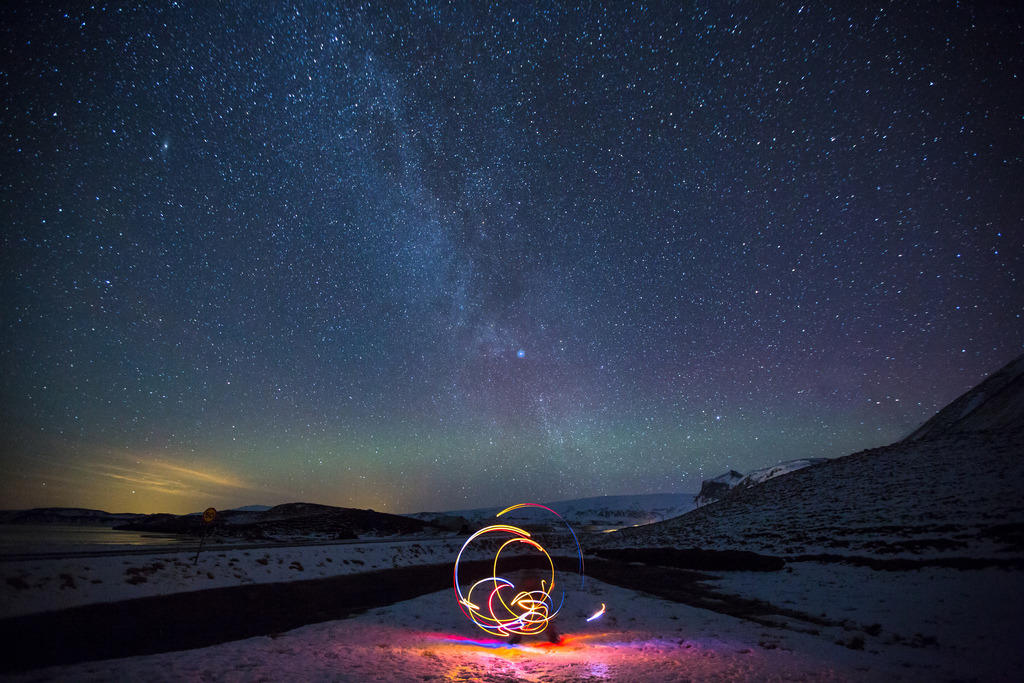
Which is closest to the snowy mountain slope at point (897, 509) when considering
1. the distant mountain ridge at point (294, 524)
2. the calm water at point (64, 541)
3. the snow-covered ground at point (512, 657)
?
the snow-covered ground at point (512, 657)

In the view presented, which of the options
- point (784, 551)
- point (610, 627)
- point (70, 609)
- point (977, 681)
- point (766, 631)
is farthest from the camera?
point (784, 551)

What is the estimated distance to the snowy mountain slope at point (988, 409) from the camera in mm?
34125

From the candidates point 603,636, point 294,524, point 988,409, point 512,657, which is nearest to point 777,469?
point 988,409

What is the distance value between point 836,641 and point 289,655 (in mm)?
12538

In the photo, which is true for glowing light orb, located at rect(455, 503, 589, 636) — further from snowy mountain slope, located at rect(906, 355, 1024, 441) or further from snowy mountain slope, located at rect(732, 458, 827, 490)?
snowy mountain slope, located at rect(732, 458, 827, 490)

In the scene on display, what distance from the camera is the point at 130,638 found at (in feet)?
30.0

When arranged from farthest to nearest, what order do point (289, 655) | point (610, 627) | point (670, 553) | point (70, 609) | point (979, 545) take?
point (670, 553), point (979, 545), point (610, 627), point (70, 609), point (289, 655)

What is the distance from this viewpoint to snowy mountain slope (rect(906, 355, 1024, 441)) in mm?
34125

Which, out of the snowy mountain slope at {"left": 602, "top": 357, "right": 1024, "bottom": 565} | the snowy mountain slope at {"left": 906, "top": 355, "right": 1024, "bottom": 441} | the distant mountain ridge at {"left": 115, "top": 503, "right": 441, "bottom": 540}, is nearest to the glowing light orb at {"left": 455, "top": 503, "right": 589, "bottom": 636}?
the snowy mountain slope at {"left": 602, "top": 357, "right": 1024, "bottom": 565}

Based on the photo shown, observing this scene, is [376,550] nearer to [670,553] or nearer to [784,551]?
[670,553]

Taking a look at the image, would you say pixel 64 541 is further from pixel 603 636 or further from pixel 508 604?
pixel 603 636

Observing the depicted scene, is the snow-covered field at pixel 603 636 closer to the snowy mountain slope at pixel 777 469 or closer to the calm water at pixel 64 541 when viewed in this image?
the calm water at pixel 64 541

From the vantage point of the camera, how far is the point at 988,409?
38.7 meters

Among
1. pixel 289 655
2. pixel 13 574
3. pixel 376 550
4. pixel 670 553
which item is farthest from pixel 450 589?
pixel 670 553
